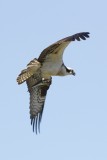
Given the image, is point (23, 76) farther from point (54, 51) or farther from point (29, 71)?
point (54, 51)

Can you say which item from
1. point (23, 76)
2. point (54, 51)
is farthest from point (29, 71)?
point (54, 51)

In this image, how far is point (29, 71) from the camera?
2303 cm

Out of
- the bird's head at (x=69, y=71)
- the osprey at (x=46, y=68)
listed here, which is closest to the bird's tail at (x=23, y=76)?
the osprey at (x=46, y=68)

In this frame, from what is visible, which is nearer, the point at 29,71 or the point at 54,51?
the point at 54,51

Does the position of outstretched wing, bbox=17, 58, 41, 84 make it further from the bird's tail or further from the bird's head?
the bird's head

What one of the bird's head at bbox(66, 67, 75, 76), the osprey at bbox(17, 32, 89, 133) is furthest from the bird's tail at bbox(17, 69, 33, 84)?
the bird's head at bbox(66, 67, 75, 76)

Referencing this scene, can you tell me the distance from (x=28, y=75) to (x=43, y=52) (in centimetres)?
74

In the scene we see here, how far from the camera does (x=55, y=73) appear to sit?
922 inches

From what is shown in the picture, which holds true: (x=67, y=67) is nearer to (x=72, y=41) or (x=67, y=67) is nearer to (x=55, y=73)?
(x=55, y=73)

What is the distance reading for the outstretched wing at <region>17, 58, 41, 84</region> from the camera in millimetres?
22906

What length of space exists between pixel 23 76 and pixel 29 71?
0.72 feet

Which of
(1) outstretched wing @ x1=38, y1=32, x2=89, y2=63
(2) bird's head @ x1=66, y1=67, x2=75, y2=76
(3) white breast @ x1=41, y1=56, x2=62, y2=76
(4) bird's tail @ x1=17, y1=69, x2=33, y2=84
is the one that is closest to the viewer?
(1) outstretched wing @ x1=38, y1=32, x2=89, y2=63

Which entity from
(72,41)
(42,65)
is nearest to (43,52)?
(42,65)

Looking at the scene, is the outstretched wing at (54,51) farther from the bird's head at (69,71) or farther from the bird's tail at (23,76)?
the bird's head at (69,71)
